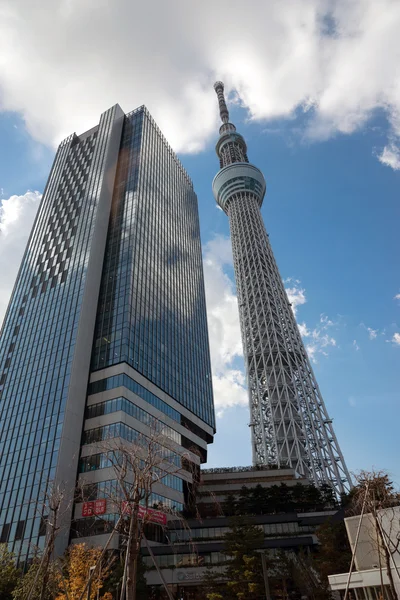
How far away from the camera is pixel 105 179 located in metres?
81.2

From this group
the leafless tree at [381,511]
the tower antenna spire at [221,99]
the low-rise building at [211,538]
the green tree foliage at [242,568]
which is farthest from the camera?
the tower antenna spire at [221,99]

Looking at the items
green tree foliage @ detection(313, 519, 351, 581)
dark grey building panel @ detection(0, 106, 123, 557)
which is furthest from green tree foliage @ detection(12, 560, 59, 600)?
green tree foliage @ detection(313, 519, 351, 581)

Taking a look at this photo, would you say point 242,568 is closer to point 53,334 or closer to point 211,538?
point 211,538

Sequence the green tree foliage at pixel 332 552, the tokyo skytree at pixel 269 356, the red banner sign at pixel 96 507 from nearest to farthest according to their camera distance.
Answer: the green tree foliage at pixel 332 552 → the red banner sign at pixel 96 507 → the tokyo skytree at pixel 269 356

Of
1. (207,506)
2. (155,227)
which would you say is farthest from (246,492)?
(155,227)

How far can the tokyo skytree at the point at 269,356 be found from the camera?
9186 centimetres

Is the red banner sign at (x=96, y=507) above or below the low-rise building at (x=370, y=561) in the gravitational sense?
above

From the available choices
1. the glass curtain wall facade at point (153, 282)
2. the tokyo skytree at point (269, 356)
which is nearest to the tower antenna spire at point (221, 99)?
the tokyo skytree at point (269, 356)

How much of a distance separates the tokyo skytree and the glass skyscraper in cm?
2066

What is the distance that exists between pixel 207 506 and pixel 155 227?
51.9 meters

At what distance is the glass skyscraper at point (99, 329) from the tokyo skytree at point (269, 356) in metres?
20.7

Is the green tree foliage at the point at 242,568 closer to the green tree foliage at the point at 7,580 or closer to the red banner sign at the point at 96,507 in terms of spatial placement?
Result: the red banner sign at the point at 96,507

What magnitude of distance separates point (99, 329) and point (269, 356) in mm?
54544

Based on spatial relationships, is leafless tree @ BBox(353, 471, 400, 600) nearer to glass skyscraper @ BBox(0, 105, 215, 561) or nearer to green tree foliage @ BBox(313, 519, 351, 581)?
green tree foliage @ BBox(313, 519, 351, 581)
